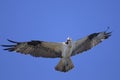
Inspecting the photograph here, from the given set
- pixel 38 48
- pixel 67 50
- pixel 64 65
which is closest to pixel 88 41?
pixel 67 50

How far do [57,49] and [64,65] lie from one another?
79cm

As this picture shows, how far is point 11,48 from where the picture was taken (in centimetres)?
2027

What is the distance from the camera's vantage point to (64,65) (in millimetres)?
20641

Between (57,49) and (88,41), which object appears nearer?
(57,49)

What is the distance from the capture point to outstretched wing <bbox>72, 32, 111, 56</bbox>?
21219mm

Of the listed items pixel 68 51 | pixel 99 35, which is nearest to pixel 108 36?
pixel 99 35

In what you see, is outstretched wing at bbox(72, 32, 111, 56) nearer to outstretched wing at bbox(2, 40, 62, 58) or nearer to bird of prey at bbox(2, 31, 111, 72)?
bird of prey at bbox(2, 31, 111, 72)

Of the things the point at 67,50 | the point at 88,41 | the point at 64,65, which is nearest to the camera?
the point at 64,65

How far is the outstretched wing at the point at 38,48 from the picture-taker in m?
20.4

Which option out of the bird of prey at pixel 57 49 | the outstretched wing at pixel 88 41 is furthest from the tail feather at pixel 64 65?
the outstretched wing at pixel 88 41

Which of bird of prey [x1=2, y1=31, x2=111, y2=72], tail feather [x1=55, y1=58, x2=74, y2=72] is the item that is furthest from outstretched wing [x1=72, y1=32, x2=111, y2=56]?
tail feather [x1=55, y1=58, x2=74, y2=72]

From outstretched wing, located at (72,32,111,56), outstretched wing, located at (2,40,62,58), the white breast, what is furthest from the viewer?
outstretched wing, located at (72,32,111,56)

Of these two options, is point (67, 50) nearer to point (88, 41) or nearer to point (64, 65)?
point (64, 65)

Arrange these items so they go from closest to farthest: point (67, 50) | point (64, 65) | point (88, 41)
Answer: point (64, 65) < point (67, 50) < point (88, 41)
